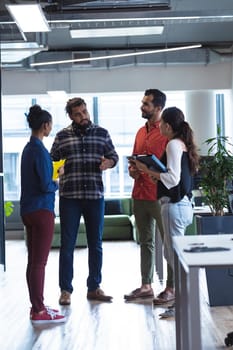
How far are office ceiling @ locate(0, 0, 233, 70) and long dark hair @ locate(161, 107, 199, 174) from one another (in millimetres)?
3106

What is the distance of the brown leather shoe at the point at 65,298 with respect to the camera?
214 inches

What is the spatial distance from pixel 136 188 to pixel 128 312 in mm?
1047

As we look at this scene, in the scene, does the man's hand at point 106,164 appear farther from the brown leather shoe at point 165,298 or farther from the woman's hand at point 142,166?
the brown leather shoe at point 165,298

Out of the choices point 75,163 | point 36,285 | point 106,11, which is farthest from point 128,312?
point 106,11

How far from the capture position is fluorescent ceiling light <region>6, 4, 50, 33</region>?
19.8 ft

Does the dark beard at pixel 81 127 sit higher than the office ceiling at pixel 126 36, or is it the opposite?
the office ceiling at pixel 126 36

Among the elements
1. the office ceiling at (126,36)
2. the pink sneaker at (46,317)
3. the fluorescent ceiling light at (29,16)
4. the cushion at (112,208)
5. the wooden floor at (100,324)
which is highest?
the office ceiling at (126,36)

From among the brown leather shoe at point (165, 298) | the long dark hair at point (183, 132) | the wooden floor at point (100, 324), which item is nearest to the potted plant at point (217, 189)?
the long dark hair at point (183, 132)

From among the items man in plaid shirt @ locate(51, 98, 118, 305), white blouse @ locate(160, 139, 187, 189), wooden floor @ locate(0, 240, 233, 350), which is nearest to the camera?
wooden floor @ locate(0, 240, 233, 350)

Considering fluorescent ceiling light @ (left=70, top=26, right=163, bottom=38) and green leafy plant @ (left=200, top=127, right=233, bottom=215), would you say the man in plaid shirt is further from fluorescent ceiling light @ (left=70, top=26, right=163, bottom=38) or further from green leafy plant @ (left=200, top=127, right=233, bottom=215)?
fluorescent ceiling light @ (left=70, top=26, right=163, bottom=38)

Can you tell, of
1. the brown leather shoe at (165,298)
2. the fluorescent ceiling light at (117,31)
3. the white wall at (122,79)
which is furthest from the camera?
the white wall at (122,79)

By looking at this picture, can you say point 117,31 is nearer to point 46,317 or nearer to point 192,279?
point 46,317

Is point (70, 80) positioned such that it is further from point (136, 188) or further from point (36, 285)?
point (36, 285)

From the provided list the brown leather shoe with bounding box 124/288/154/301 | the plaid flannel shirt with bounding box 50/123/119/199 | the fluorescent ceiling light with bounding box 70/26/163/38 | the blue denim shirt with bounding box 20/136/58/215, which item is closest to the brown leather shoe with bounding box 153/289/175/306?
the brown leather shoe with bounding box 124/288/154/301
